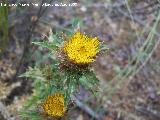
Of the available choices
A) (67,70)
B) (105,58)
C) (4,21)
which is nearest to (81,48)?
(67,70)

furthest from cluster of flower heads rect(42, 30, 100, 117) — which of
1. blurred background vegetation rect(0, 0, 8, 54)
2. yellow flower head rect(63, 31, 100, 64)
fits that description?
blurred background vegetation rect(0, 0, 8, 54)

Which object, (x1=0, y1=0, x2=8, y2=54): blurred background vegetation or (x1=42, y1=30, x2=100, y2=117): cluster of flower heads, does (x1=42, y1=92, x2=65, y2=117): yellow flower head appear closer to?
(x1=42, y1=30, x2=100, y2=117): cluster of flower heads

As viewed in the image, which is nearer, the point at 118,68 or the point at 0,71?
the point at 0,71

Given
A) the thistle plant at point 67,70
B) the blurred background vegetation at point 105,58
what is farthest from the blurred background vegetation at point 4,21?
the thistle plant at point 67,70

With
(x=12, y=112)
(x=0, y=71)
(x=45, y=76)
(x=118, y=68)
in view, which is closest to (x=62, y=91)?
(x=45, y=76)

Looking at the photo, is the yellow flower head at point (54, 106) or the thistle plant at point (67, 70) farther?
the yellow flower head at point (54, 106)

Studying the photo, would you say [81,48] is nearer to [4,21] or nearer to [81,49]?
[81,49]

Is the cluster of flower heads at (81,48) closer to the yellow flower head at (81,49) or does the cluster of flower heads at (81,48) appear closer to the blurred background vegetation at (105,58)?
the yellow flower head at (81,49)

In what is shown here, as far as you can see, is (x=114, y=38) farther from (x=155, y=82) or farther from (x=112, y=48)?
(x=155, y=82)
